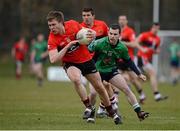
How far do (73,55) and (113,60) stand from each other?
1098mm

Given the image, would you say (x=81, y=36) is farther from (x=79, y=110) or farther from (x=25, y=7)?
(x=25, y=7)

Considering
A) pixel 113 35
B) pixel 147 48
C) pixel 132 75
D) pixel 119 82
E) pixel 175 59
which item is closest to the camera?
pixel 113 35

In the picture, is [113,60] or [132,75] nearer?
[113,60]

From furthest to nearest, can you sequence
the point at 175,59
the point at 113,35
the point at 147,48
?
the point at 175,59 < the point at 147,48 < the point at 113,35

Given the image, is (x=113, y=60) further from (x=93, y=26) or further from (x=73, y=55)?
(x=93, y=26)

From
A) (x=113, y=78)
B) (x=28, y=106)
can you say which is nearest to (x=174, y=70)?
(x=28, y=106)

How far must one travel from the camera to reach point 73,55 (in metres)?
13.8

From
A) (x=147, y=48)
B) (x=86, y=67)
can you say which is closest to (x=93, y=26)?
(x=86, y=67)

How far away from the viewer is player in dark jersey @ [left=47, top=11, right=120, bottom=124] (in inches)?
527

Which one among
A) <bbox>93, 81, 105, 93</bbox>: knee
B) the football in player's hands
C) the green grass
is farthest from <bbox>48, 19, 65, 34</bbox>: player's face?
the green grass

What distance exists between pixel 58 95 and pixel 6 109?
7.43 metres

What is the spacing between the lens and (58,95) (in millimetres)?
24609

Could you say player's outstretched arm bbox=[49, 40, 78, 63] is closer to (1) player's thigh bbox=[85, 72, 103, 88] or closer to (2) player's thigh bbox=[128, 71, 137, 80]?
(1) player's thigh bbox=[85, 72, 103, 88]

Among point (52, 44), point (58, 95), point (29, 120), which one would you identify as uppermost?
point (52, 44)
